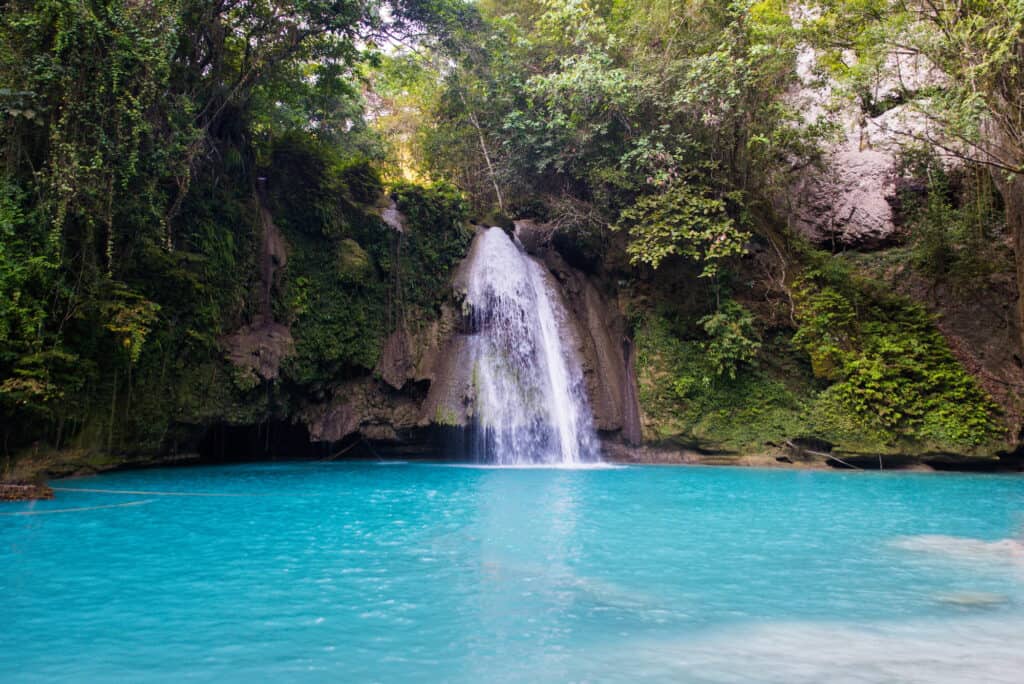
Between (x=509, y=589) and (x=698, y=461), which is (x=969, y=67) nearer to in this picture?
(x=698, y=461)

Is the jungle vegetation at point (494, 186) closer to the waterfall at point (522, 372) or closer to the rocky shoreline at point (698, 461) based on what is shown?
the rocky shoreline at point (698, 461)

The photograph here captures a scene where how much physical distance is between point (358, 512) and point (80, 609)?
3522 millimetres

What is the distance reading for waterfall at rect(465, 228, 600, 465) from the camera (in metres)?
13.4

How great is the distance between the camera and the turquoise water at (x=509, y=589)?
10.3ft

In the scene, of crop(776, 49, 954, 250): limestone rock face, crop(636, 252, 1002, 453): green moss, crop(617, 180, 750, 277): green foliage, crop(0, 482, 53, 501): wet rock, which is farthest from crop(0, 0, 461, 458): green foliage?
crop(776, 49, 954, 250): limestone rock face

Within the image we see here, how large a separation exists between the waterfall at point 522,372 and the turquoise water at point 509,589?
506 cm

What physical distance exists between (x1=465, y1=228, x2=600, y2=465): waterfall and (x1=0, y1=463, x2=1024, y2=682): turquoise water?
506cm

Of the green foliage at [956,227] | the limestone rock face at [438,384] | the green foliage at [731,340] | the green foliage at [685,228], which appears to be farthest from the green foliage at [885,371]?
the limestone rock face at [438,384]

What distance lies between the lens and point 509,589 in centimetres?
437

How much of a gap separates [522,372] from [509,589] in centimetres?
961

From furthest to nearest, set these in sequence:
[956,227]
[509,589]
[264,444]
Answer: [264,444]
[956,227]
[509,589]

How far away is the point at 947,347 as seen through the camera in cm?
1316

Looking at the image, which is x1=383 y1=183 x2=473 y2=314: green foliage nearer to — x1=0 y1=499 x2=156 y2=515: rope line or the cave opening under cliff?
the cave opening under cliff

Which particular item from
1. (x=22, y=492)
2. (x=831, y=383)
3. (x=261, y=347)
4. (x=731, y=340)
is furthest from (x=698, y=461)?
(x=22, y=492)
